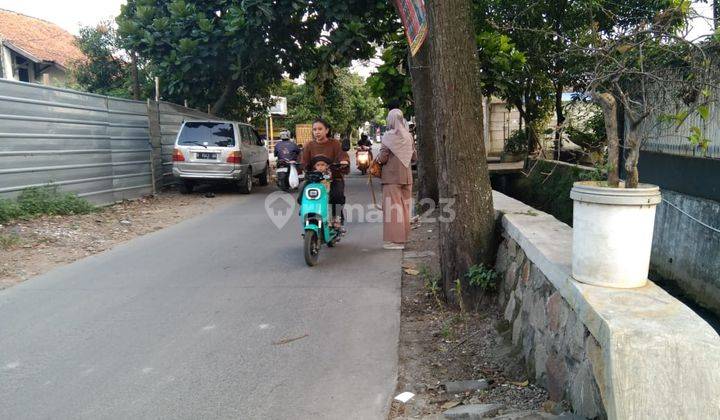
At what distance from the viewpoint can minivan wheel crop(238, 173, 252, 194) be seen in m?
15.5

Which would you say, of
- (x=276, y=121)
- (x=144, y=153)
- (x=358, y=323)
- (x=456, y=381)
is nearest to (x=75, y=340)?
(x=358, y=323)

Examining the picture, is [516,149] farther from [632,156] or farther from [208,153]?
[632,156]

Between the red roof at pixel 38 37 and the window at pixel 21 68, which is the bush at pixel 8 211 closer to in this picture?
the red roof at pixel 38 37

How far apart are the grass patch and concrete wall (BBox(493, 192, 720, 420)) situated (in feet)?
27.3

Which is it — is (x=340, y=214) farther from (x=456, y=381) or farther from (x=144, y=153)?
(x=144, y=153)

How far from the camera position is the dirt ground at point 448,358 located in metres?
3.65

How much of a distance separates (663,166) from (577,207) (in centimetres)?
491

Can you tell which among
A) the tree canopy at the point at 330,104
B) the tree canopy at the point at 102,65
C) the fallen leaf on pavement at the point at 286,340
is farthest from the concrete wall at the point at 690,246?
the tree canopy at the point at 330,104

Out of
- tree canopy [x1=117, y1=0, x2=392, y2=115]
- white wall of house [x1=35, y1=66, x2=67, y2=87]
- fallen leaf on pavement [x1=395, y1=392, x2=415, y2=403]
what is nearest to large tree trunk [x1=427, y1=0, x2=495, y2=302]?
fallen leaf on pavement [x1=395, y1=392, x2=415, y2=403]

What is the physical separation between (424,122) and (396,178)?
3038 mm

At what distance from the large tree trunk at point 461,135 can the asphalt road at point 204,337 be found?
974mm

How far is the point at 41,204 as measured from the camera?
31.6 feet

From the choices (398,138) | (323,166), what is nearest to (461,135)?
(398,138)

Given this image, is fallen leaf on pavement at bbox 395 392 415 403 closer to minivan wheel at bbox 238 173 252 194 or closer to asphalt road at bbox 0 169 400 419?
asphalt road at bbox 0 169 400 419
